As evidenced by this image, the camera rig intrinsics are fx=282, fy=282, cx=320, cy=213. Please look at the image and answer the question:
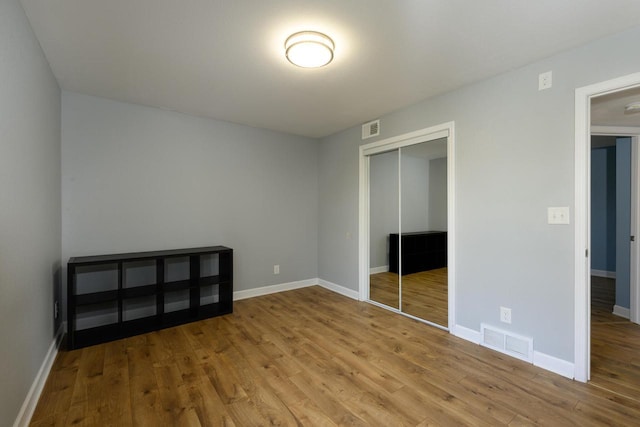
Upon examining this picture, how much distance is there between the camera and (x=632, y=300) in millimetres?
3162

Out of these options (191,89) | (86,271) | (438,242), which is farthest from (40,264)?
(438,242)

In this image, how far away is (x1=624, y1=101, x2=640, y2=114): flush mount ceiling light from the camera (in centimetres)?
252

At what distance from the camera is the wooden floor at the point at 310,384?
5.67 feet

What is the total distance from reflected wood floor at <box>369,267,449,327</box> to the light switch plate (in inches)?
46.9

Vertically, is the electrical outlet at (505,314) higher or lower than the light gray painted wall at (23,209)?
lower

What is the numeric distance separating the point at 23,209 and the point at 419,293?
3.80 meters

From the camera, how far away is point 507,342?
2.48m

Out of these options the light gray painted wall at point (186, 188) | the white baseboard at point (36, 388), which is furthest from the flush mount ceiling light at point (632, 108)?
the white baseboard at point (36, 388)

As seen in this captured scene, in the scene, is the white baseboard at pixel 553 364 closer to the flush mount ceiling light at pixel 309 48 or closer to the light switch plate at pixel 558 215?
the light switch plate at pixel 558 215

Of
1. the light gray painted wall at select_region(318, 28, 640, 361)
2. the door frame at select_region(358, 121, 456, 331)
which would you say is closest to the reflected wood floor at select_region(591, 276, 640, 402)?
the light gray painted wall at select_region(318, 28, 640, 361)

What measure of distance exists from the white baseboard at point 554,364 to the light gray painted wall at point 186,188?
10.3 ft

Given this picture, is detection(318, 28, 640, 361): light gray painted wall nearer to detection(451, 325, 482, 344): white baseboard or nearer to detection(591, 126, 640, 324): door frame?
detection(451, 325, 482, 344): white baseboard

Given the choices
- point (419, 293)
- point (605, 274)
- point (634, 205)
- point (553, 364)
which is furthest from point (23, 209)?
point (605, 274)

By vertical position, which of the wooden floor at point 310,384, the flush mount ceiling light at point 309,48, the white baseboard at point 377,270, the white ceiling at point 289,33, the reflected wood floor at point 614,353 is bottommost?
the wooden floor at point 310,384
